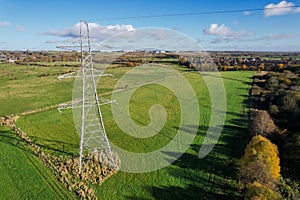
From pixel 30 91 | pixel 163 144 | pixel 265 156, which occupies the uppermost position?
pixel 265 156

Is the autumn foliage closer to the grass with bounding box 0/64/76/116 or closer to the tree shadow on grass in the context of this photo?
the tree shadow on grass

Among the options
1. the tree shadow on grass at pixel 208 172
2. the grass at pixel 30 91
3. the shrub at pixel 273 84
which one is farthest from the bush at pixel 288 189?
the shrub at pixel 273 84

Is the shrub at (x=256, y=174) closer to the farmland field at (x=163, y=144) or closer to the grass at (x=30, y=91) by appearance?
the farmland field at (x=163, y=144)

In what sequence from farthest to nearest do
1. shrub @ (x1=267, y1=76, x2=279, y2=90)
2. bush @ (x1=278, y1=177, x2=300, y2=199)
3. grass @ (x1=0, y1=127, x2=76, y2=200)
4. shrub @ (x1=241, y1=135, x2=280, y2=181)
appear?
shrub @ (x1=267, y1=76, x2=279, y2=90), shrub @ (x1=241, y1=135, x2=280, y2=181), bush @ (x1=278, y1=177, x2=300, y2=199), grass @ (x1=0, y1=127, x2=76, y2=200)

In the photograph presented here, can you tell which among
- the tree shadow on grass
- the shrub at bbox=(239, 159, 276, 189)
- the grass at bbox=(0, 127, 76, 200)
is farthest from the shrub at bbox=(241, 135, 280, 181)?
the grass at bbox=(0, 127, 76, 200)

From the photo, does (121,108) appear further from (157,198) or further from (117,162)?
(157,198)

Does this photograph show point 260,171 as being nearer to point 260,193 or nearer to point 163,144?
point 260,193

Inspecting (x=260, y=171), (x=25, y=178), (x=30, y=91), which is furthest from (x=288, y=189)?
(x=30, y=91)
